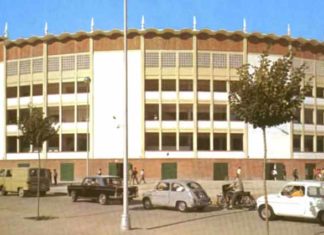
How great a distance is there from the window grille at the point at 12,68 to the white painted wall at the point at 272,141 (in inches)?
1042

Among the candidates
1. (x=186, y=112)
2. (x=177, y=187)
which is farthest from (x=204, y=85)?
(x=177, y=187)

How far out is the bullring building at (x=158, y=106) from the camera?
195 ft

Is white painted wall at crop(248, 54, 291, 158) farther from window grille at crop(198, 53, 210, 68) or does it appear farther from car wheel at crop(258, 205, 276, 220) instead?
car wheel at crop(258, 205, 276, 220)

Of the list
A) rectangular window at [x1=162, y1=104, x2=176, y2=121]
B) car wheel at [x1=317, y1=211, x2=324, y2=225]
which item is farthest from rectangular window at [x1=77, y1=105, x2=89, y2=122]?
car wheel at [x1=317, y1=211, x2=324, y2=225]

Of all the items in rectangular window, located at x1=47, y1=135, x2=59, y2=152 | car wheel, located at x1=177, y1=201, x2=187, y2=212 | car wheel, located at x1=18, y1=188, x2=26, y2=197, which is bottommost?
car wheel, located at x1=18, y1=188, x2=26, y2=197

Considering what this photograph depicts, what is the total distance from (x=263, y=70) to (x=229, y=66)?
149ft

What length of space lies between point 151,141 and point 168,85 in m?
6.26

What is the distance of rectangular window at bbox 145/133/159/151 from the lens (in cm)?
5963

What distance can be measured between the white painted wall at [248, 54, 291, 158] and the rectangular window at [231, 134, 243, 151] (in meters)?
1.00

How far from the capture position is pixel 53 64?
6259 centimetres

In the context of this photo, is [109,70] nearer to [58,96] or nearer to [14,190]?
[58,96]

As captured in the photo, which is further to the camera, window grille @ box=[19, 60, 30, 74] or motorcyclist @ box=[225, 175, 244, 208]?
window grille @ box=[19, 60, 30, 74]

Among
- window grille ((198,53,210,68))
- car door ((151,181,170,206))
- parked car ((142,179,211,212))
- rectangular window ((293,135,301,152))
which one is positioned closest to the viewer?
parked car ((142,179,211,212))

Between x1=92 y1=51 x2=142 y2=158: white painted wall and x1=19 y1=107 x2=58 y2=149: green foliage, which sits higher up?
x1=92 y1=51 x2=142 y2=158: white painted wall
